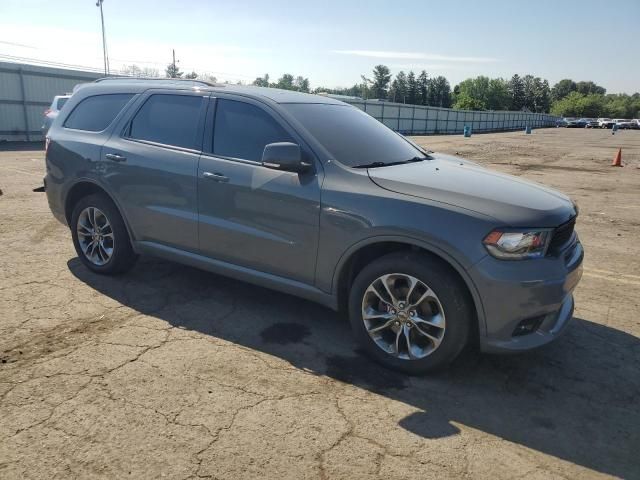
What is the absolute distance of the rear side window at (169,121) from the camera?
4414 millimetres

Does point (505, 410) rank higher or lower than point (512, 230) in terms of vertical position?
lower

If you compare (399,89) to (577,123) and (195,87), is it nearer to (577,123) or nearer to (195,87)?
(577,123)

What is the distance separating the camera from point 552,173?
52.4 feet

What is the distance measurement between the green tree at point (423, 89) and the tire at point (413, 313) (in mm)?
138539

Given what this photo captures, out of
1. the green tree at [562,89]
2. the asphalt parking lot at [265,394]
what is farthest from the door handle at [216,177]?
the green tree at [562,89]

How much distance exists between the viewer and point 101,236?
5.03 m

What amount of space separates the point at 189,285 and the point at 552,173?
14.1m

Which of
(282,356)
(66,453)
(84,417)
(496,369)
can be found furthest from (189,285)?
(496,369)

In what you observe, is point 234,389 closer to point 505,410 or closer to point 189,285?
point 505,410

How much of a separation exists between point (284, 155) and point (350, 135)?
0.81 m

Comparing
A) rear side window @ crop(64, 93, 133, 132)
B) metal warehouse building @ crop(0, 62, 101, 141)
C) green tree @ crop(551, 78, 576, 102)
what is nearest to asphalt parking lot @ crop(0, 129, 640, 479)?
rear side window @ crop(64, 93, 133, 132)

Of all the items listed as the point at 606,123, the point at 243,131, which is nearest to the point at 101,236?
the point at 243,131

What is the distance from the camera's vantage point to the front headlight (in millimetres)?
3113

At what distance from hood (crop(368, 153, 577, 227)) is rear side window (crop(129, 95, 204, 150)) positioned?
1.68 meters
